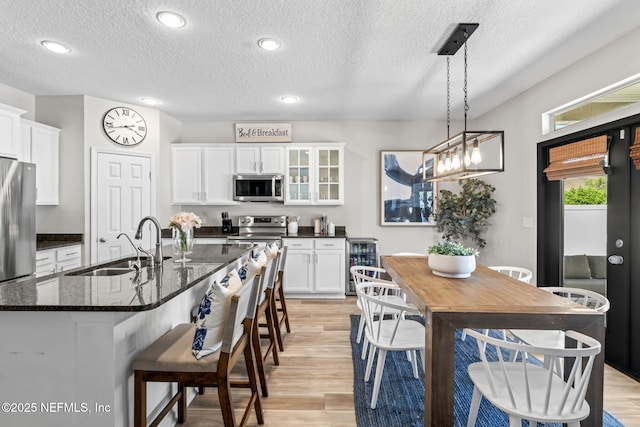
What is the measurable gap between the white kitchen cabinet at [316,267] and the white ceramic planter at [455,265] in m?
2.25

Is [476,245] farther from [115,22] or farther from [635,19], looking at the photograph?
[115,22]

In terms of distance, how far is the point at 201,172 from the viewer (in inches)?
192

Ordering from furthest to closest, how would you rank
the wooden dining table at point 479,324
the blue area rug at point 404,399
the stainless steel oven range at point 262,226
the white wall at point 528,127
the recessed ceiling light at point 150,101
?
the stainless steel oven range at point 262,226
the recessed ceiling light at point 150,101
the white wall at point 528,127
the blue area rug at point 404,399
the wooden dining table at point 479,324

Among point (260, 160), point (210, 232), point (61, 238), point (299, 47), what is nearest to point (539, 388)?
point (299, 47)

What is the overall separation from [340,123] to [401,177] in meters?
1.27

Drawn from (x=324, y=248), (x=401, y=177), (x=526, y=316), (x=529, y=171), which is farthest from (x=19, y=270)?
(x=529, y=171)

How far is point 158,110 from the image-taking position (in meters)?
4.52

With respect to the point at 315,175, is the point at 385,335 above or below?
below

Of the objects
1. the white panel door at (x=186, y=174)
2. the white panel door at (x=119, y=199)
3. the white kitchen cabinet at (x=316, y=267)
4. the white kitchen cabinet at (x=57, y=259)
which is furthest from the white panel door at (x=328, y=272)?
the white kitchen cabinet at (x=57, y=259)

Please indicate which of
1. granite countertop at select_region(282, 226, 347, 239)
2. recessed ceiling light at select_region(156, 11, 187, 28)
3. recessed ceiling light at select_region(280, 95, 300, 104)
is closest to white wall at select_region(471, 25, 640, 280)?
granite countertop at select_region(282, 226, 347, 239)

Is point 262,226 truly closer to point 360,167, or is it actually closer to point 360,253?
point 360,253

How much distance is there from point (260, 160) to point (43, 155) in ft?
8.33

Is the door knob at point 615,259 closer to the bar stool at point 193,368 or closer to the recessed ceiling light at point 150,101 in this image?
the bar stool at point 193,368

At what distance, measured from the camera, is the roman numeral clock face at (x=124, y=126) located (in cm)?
416
